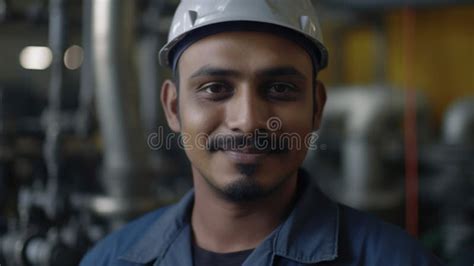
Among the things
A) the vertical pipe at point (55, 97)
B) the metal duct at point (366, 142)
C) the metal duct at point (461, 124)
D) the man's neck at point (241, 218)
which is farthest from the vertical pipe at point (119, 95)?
the metal duct at point (461, 124)

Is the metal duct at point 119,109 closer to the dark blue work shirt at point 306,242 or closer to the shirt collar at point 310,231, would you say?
the dark blue work shirt at point 306,242

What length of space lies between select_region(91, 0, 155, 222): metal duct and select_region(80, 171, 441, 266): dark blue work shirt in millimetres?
473

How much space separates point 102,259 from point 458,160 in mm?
2166

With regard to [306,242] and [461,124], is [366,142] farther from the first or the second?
[306,242]

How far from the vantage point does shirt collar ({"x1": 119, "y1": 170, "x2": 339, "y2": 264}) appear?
2.67 feet

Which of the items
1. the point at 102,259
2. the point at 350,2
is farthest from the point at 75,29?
the point at 102,259

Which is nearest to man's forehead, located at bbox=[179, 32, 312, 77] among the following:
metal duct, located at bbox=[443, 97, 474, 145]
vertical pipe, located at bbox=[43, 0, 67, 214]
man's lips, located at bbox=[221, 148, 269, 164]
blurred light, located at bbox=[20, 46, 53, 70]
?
man's lips, located at bbox=[221, 148, 269, 164]

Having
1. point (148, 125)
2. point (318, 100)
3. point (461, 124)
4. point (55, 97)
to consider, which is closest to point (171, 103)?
A: point (318, 100)

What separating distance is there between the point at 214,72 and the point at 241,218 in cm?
22

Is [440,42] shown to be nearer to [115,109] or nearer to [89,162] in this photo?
[89,162]

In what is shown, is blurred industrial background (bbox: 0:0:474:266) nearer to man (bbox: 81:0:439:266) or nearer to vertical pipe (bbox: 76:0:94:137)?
vertical pipe (bbox: 76:0:94:137)

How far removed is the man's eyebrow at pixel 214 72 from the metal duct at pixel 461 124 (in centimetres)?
262

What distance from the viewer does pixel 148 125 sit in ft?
7.93

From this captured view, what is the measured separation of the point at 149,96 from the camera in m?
2.52
